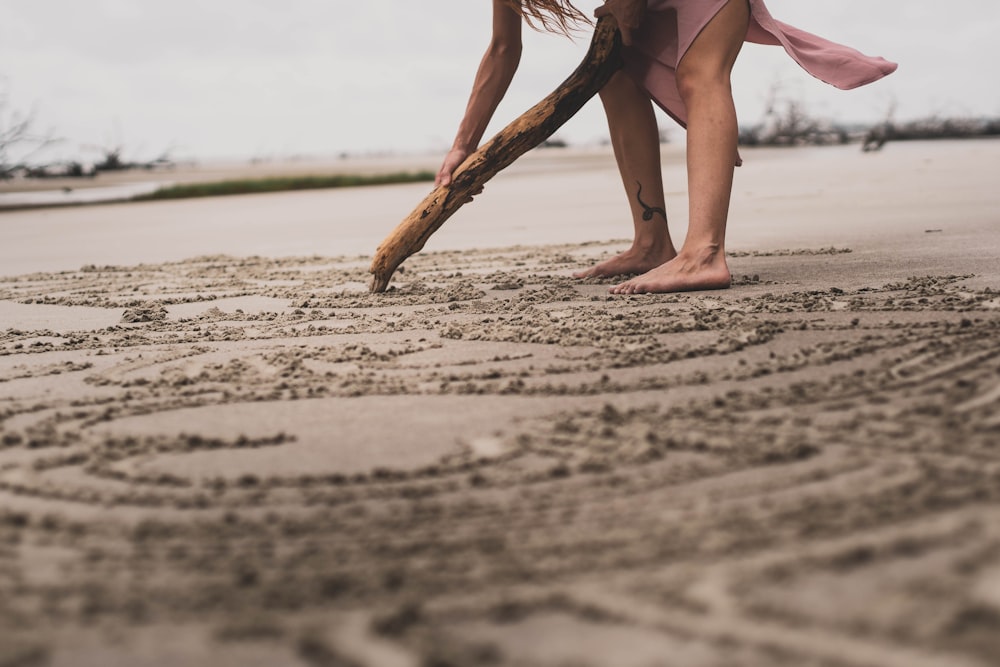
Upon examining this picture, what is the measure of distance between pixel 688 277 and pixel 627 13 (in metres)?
0.90

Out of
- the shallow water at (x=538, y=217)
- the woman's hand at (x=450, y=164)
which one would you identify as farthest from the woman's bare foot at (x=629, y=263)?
the shallow water at (x=538, y=217)

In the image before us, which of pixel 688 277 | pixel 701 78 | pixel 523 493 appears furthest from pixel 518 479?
pixel 701 78

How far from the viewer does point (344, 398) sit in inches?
70.9

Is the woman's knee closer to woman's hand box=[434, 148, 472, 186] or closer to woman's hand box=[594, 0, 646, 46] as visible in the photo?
woman's hand box=[594, 0, 646, 46]

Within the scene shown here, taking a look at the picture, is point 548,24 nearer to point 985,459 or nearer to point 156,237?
point 985,459

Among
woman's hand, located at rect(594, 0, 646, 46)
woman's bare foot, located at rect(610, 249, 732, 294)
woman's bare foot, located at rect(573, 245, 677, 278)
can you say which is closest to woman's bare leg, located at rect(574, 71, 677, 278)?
woman's bare foot, located at rect(573, 245, 677, 278)

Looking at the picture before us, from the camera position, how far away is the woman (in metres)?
2.92

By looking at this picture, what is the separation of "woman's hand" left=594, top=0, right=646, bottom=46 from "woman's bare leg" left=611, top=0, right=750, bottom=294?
270mm

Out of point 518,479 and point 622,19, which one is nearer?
point 518,479

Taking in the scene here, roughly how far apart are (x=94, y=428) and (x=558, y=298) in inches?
60.9

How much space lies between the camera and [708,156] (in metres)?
2.93

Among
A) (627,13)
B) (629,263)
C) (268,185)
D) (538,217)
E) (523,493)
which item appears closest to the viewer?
(523,493)

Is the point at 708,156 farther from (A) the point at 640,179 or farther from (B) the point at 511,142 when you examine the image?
(B) the point at 511,142

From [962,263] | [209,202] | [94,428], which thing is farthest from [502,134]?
[209,202]
